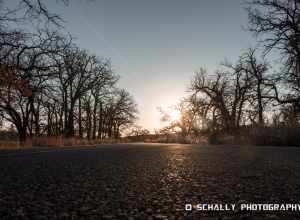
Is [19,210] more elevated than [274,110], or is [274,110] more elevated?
[274,110]

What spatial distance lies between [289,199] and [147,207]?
111cm

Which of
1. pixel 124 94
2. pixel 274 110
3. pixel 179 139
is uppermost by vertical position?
pixel 124 94

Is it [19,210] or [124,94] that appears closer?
[19,210]

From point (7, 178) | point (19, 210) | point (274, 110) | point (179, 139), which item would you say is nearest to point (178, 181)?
point (19, 210)

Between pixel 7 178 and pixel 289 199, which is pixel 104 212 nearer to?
pixel 289 199

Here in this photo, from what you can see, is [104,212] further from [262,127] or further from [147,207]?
[262,127]

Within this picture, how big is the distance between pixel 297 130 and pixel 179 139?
468 inches

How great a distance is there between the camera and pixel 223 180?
3277 mm

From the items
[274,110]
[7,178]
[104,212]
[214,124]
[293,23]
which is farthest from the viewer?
[214,124]

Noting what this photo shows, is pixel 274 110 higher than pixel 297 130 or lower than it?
higher

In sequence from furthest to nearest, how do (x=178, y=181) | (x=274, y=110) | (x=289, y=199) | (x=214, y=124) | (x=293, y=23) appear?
(x=214, y=124), (x=274, y=110), (x=293, y=23), (x=178, y=181), (x=289, y=199)

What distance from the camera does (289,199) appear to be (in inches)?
91.0

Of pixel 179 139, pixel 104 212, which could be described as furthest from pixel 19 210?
pixel 179 139

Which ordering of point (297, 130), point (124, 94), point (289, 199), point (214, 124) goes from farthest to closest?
point (124, 94), point (214, 124), point (297, 130), point (289, 199)
